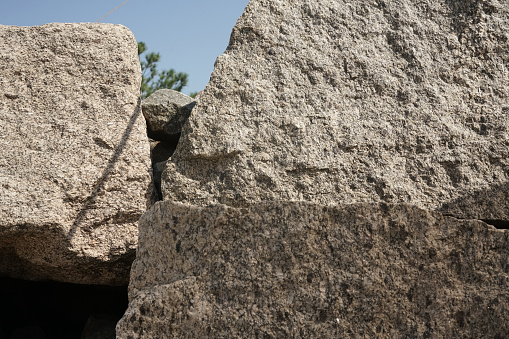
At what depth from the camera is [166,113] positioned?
2516 mm

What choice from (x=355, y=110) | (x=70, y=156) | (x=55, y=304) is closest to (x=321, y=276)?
(x=355, y=110)

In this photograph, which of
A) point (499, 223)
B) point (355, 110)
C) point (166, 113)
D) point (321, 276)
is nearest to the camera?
point (321, 276)

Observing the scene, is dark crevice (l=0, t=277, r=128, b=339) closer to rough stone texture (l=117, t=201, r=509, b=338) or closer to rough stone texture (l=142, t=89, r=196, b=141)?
rough stone texture (l=142, t=89, r=196, b=141)

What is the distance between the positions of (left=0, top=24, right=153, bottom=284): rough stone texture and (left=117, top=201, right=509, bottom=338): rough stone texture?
54cm

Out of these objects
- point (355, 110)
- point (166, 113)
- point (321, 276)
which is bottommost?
point (321, 276)

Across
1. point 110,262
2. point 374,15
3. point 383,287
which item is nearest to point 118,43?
point 110,262

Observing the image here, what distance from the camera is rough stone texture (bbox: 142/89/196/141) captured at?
251cm

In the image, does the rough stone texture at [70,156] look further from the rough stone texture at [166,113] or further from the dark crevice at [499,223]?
the dark crevice at [499,223]

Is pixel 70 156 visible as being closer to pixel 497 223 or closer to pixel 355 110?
pixel 355 110

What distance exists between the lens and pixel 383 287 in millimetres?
1600

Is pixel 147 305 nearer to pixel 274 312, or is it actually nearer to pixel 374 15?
pixel 274 312

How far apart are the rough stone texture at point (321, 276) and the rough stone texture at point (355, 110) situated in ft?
0.58

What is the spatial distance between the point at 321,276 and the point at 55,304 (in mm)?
1792

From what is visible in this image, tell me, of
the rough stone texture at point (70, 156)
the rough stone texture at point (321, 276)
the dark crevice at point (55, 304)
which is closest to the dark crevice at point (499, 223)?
the rough stone texture at point (321, 276)
